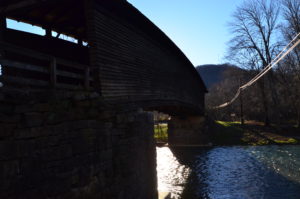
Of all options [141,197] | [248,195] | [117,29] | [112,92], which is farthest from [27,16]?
[248,195]

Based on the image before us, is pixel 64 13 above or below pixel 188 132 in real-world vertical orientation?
above

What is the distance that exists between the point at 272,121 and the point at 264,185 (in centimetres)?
2390

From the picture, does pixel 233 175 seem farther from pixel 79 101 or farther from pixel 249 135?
pixel 249 135

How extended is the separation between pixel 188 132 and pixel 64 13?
20.3 metres

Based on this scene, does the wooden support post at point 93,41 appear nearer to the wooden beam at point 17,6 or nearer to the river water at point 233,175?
the wooden beam at point 17,6

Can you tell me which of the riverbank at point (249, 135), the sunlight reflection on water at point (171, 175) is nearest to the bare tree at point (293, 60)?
the riverbank at point (249, 135)

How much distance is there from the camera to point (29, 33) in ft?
28.2

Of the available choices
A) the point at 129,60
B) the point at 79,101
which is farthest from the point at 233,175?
the point at 79,101

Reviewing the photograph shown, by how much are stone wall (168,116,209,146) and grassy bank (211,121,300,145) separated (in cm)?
151

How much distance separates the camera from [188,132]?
2702 cm

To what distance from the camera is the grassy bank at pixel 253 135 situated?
2462 cm

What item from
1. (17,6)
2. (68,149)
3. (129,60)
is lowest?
(68,149)

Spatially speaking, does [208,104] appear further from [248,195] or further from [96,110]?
[96,110]

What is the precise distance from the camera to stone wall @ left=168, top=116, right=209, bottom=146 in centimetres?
2638
